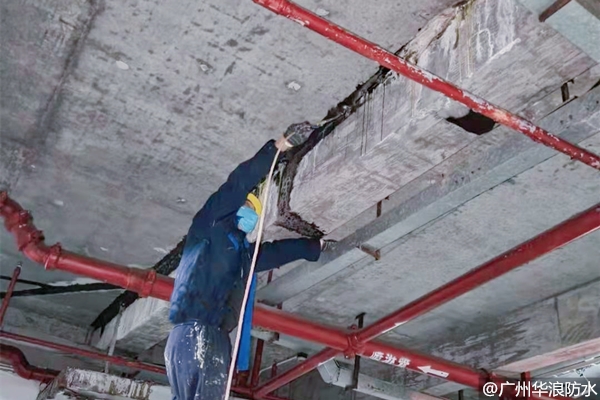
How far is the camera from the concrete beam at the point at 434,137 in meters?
1.66

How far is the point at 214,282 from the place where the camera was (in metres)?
2.09

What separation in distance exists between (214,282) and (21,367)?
2522 mm

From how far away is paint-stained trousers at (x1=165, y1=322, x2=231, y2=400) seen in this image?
6.16ft

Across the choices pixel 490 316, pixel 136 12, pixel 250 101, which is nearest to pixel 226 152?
pixel 250 101

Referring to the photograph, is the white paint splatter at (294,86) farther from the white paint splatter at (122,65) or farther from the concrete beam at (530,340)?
the concrete beam at (530,340)

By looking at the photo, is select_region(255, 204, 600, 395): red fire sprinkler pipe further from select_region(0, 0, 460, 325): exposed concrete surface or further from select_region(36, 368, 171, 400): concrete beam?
select_region(36, 368, 171, 400): concrete beam

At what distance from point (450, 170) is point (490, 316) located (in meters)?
1.62

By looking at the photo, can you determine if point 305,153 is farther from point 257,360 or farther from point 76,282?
point 76,282

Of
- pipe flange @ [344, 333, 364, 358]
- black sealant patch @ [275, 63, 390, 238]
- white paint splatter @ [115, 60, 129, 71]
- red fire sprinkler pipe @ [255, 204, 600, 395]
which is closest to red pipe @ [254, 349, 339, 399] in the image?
red fire sprinkler pipe @ [255, 204, 600, 395]

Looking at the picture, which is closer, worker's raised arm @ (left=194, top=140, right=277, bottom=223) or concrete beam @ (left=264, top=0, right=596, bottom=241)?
concrete beam @ (left=264, top=0, right=596, bottom=241)

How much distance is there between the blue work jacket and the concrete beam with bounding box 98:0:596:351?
1.03 ft

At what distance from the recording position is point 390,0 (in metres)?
1.85

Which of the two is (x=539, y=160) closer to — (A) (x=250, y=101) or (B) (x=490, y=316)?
(A) (x=250, y=101)

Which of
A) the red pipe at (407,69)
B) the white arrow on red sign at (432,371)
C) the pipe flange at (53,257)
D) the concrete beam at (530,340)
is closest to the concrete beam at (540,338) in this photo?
the concrete beam at (530,340)
